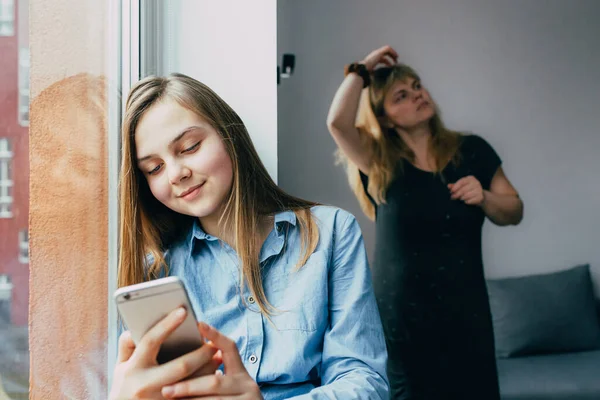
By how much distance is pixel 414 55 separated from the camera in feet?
4.55

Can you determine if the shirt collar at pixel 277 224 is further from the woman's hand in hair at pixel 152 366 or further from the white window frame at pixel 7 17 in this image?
the white window frame at pixel 7 17

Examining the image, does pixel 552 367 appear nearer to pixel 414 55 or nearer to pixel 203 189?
pixel 414 55

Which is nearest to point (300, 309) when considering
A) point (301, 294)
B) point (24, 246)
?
point (301, 294)

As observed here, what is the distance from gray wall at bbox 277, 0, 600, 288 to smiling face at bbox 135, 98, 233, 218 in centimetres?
43

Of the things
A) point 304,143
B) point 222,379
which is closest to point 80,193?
point 222,379

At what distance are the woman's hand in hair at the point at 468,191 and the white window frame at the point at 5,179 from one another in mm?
1056

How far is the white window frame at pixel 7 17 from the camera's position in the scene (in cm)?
54

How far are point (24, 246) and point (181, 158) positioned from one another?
1.13 feet

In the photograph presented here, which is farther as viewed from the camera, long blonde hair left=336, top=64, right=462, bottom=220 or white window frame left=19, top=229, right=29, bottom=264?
long blonde hair left=336, top=64, right=462, bottom=220

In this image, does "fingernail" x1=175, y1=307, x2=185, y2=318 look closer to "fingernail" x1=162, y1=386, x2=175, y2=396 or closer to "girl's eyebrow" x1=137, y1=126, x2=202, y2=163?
"fingernail" x1=162, y1=386, x2=175, y2=396

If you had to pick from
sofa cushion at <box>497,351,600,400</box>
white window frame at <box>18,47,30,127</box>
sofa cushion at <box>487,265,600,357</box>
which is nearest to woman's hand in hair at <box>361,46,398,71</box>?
sofa cushion at <box>487,265,600,357</box>

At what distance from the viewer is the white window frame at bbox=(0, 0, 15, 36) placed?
1.77 feet

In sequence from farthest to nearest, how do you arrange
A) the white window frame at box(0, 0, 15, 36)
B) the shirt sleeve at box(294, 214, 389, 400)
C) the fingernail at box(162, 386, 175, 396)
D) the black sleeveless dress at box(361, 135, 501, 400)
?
the black sleeveless dress at box(361, 135, 501, 400), the shirt sleeve at box(294, 214, 389, 400), the fingernail at box(162, 386, 175, 396), the white window frame at box(0, 0, 15, 36)

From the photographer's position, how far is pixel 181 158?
908 millimetres
